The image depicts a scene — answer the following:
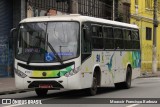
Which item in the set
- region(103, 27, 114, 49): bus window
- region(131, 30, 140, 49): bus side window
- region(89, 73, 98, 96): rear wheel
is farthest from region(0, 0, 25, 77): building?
region(89, 73, 98, 96): rear wheel

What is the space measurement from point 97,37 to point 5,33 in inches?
508

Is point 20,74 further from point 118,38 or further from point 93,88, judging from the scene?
point 118,38

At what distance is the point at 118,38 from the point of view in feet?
73.0

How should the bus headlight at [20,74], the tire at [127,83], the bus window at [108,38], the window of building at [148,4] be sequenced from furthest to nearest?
1. the window of building at [148,4]
2. the tire at [127,83]
3. the bus window at [108,38]
4. the bus headlight at [20,74]

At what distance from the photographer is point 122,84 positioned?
24125 mm

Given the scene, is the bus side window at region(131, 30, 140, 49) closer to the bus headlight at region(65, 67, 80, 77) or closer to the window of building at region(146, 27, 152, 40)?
the bus headlight at region(65, 67, 80, 77)

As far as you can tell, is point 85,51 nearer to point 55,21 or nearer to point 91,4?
point 55,21

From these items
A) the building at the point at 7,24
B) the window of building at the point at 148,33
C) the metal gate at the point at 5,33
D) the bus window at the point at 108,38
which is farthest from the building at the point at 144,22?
the bus window at the point at 108,38

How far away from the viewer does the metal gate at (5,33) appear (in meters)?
A: 30.9

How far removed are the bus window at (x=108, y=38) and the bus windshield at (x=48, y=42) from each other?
293cm

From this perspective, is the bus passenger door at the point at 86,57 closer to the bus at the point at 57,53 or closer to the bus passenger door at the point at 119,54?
the bus at the point at 57,53

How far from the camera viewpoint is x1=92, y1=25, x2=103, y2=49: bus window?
1930cm

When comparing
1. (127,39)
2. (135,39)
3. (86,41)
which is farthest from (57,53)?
(135,39)

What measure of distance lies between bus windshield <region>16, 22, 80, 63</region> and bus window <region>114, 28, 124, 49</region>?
4.37 metres
